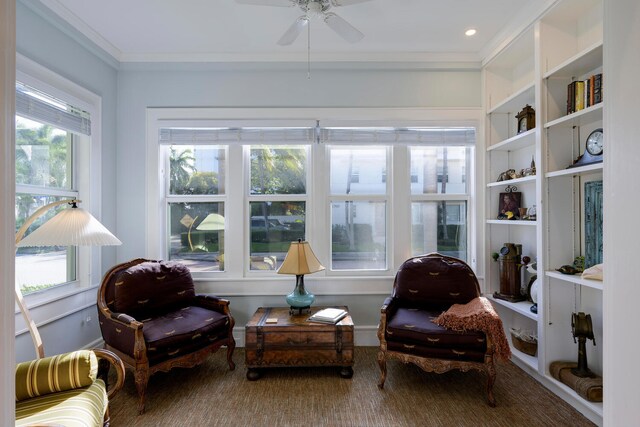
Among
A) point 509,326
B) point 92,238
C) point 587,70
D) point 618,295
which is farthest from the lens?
point 509,326

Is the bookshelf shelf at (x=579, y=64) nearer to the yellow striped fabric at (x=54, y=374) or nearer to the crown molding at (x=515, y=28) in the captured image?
the crown molding at (x=515, y=28)

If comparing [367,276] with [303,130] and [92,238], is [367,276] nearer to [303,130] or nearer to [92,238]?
[303,130]

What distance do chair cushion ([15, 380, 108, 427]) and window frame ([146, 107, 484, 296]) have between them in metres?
1.59

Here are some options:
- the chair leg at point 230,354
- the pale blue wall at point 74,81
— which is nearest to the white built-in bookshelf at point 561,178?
the chair leg at point 230,354

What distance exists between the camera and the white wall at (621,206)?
65 centimetres

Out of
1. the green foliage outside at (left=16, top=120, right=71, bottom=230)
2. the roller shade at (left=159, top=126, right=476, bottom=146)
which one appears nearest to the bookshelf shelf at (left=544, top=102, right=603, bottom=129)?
the roller shade at (left=159, top=126, right=476, bottom=146)

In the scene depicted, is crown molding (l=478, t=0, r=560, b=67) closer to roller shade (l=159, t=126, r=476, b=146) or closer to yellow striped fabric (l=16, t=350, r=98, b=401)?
roller shade (l=159, t=126, r=476, b=146)

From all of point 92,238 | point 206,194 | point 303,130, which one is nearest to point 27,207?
point 92,238

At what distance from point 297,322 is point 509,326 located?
216 cm

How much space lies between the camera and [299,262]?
9.00ft

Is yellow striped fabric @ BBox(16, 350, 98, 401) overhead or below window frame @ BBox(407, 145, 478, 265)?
below

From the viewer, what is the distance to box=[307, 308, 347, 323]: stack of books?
8.63 feet

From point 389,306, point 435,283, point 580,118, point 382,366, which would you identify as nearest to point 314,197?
point 389,306

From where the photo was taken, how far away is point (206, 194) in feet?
10.9
